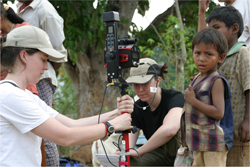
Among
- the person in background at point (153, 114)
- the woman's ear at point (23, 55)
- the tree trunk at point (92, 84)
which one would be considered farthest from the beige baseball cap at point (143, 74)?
the tree trunk at point (92, 84)

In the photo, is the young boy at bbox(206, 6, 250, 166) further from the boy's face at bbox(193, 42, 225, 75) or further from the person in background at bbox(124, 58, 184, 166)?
the person in background at bbox(124, 58, 184, 166)

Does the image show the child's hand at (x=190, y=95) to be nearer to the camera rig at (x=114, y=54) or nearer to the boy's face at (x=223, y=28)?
the camera rig at (x=114, y=54)

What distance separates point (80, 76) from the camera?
736cm

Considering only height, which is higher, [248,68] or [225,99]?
[248,68]

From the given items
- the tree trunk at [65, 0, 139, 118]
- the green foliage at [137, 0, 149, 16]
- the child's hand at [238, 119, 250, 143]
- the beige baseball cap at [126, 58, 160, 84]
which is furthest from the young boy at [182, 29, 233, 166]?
the green foliage at [137, 0, 149, 16]

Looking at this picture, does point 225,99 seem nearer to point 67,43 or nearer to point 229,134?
point 229,134

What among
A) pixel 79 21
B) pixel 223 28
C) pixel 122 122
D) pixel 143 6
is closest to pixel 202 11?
pixel 223 28

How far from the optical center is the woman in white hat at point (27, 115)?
74.0 inches

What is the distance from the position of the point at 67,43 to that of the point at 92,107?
71.1 inches

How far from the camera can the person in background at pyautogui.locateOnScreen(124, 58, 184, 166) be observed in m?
2.99

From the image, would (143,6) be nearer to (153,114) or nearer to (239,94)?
(153,114)

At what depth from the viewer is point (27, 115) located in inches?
73.9

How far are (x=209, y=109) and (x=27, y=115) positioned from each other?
1.24 meters

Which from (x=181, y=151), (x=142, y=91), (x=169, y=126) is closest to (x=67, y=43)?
(x=142, y=91)
